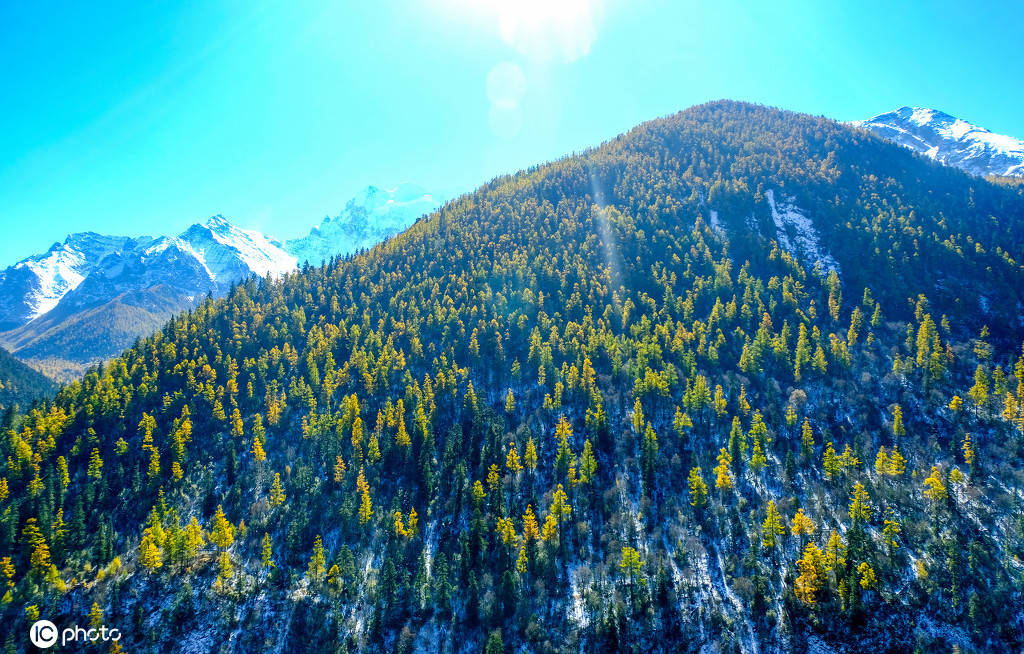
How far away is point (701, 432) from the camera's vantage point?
125500 mm

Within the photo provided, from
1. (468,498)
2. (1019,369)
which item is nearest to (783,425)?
(1019,369)

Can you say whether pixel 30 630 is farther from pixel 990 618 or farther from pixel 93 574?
pixel 990 618

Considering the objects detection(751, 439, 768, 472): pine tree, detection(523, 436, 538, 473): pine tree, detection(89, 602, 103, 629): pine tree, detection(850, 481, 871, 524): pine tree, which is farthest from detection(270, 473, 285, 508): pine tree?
detection(850, 481, 871, 524): pine tree

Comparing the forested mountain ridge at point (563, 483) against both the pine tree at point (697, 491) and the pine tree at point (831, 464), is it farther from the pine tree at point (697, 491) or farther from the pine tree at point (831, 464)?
the pine tree at point (831, 464)

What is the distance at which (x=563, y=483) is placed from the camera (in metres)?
116

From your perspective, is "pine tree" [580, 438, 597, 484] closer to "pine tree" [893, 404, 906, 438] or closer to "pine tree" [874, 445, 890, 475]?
"pine tree" [874, 445, 890, 475]

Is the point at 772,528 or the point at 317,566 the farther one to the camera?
the point at 317,566

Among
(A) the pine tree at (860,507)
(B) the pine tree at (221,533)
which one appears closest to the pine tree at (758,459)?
(A) the pine tree at (860,507)

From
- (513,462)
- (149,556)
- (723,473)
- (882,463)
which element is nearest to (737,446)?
(723,473)

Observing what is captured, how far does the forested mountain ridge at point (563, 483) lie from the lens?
3388 inches

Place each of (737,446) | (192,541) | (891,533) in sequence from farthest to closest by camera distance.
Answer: (737,446) → (192,541) → (891,533)

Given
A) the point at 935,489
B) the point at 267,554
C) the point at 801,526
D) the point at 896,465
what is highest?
the point at 896,465

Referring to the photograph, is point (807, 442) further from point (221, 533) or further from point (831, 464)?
point (221, 533)

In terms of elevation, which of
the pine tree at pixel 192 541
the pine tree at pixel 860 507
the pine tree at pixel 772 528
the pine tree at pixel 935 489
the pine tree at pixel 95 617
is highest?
the pine tree at pixel 935 489
